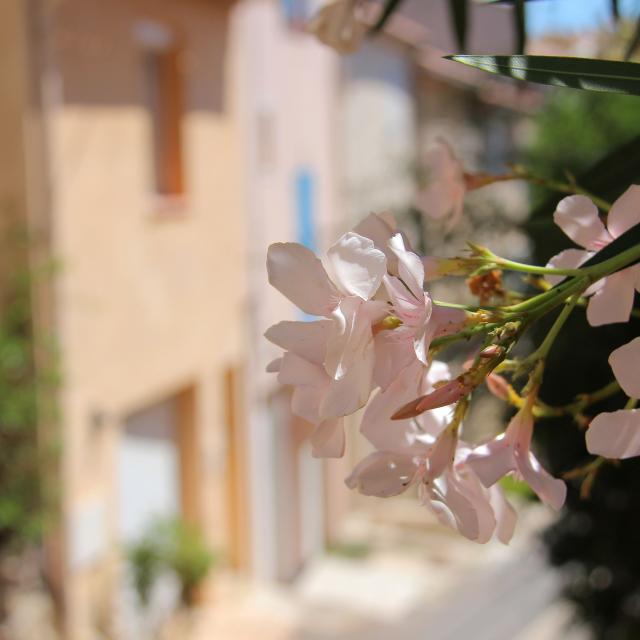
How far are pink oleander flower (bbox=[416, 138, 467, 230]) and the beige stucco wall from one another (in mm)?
4760

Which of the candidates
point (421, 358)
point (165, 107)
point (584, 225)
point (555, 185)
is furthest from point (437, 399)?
point (165, 107)

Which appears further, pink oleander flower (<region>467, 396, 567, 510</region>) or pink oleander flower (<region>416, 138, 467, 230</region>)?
pink oleander flower (<region>416, 138, 467, 230</region>)

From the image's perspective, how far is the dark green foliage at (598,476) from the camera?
0.82 meters

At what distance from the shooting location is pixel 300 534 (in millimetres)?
9516

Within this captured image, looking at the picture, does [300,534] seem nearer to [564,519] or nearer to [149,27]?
[149,27]

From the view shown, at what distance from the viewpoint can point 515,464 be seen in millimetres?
478

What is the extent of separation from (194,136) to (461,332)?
6604mm

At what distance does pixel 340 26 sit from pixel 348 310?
1.33ft

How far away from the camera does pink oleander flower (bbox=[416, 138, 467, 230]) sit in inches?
27.3

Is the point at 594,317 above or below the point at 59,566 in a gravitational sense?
above

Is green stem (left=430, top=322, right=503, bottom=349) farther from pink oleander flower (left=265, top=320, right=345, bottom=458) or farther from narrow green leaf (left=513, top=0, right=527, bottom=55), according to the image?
narrow green leaf (left=513, top=0, right=527, bottom=55)

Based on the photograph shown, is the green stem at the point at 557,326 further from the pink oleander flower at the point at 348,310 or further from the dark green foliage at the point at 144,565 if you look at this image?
the dark green foliage at the point at 144,565

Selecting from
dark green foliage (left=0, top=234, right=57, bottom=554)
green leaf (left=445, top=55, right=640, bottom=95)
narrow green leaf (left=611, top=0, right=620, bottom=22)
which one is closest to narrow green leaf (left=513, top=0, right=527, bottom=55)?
narrow green leaf (left=611, top=0, right=620, bottom=22)

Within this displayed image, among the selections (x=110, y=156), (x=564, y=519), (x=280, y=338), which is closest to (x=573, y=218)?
(x=280, y=338)
